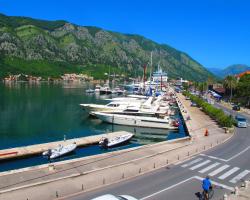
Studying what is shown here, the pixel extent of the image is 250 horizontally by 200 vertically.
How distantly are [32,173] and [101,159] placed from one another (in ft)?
25.7

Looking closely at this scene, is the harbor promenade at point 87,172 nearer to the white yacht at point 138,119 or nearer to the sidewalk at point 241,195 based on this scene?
the sidewalk at point 241,195

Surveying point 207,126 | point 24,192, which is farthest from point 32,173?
point 207,126

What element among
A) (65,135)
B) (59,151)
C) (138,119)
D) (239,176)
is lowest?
(65,135)

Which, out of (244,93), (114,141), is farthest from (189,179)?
(244,93)

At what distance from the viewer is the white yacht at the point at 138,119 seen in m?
A: 65.9

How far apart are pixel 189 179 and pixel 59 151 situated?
65.5ft

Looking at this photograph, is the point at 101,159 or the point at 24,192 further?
the point at 101,159

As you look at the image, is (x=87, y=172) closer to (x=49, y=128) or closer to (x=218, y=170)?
(x=218, y=170)

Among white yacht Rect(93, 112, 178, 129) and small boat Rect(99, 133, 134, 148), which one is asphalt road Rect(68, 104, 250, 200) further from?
white yacht Rect(93, 112, 178, 129)

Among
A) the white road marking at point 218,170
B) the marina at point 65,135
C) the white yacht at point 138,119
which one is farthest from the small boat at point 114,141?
the white road marking at point 218,170

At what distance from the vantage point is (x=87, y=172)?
94.9 ft

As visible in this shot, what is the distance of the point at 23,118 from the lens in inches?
3103

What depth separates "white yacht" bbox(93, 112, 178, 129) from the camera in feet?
216

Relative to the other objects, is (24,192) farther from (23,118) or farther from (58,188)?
(23,118)
